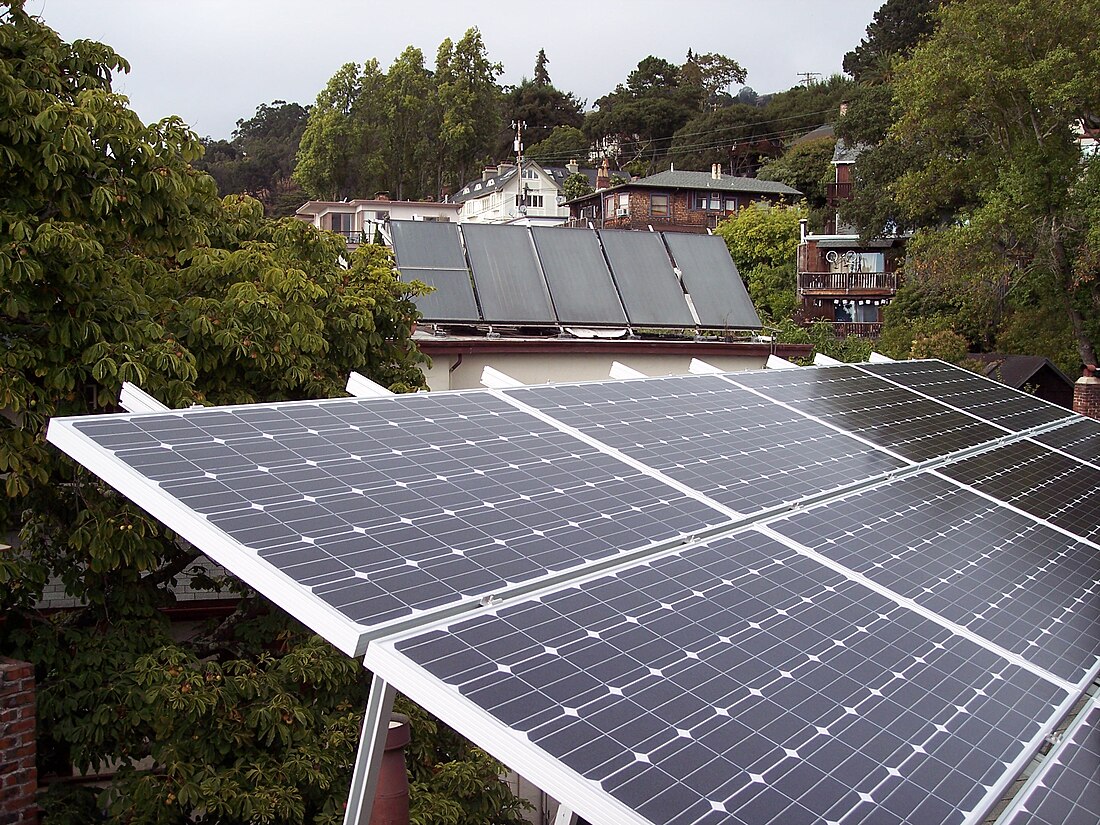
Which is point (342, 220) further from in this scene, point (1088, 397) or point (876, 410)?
point (876, 410)

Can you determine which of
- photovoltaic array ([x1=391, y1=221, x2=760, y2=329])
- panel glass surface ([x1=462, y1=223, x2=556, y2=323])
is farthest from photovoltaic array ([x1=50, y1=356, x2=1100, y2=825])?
photovoltaic array ([x1=391, y1=221, x2=760, y2=329])

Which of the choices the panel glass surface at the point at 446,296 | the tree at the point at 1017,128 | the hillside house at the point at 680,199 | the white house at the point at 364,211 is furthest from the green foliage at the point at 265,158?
the panel glass surface at the point at 446,296

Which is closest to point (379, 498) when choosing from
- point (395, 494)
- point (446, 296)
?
point (395, 494)

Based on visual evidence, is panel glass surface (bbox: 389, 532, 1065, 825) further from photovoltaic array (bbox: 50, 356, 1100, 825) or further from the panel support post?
the panel support post

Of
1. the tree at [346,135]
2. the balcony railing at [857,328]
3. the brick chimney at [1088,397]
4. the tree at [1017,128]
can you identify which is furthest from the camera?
the tree at [346,135]

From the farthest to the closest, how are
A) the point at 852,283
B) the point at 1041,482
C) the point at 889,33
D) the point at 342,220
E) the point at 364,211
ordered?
the point at 889,33 < the point at 342,220 < the point at 364,211 < the point at 852,283 < the point at 1041,482

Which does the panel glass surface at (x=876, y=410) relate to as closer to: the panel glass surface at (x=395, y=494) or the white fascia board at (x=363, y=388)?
the panel glass surface at (x=395, y=494)
